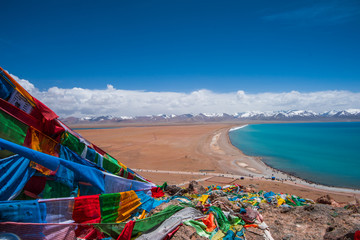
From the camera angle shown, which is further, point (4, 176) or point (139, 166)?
point (139, 166)

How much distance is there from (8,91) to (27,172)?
2662 mm

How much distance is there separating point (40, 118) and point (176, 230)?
18.5ft

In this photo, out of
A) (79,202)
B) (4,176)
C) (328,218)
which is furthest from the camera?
(328,218)

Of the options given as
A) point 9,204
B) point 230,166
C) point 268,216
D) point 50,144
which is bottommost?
point 230,166

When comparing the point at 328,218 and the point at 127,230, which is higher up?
the point at 127,230

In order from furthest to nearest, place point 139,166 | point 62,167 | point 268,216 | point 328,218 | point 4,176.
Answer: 1. point 139,166
2. point 268,216
3. point 328,218
4. point 62,167
5. point 4,176

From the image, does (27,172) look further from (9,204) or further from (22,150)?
(9,204)

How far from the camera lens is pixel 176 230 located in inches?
189

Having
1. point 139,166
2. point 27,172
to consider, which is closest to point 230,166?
point 139,166

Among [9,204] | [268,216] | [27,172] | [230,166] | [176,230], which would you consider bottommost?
[230,166]

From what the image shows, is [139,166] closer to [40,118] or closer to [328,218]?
[40,118]

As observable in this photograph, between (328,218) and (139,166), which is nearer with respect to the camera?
(328,218)

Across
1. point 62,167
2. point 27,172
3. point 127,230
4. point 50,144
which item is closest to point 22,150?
point 27,172

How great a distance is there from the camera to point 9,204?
12.5 ft
